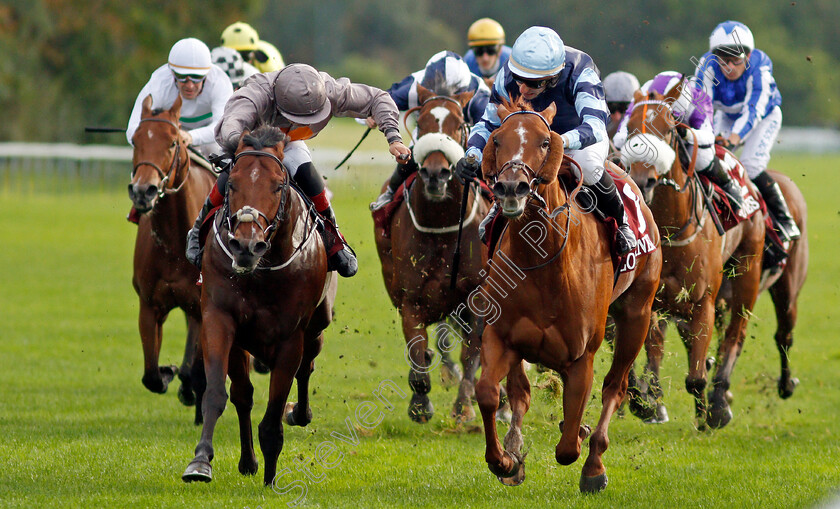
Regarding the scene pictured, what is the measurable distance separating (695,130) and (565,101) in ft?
6.14

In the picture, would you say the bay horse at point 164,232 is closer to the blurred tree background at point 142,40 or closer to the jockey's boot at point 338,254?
the jockey's boot at point 338,254

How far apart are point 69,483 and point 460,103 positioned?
3.68m

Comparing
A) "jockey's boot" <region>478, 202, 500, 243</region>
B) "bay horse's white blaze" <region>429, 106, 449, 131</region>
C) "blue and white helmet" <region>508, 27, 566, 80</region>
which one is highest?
"blue and white helmet" <region>508, 27, 566, 80</region>

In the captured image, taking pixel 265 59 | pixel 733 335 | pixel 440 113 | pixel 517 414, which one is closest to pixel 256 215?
pixel 517 414

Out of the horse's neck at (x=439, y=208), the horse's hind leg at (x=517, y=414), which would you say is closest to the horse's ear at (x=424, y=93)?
the horse's neck at (x=439, y=208)

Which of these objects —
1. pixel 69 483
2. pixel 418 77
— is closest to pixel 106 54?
pixel 418 77

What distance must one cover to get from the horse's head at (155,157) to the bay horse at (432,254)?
60.2 inches

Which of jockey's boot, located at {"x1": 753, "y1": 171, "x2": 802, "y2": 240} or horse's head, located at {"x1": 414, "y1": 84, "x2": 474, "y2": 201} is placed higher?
horse's head, located at {"x1": 414, "y1": 84, "x2": 474, "y2": 201}

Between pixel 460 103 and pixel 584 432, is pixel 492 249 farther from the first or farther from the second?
pixel 460 103

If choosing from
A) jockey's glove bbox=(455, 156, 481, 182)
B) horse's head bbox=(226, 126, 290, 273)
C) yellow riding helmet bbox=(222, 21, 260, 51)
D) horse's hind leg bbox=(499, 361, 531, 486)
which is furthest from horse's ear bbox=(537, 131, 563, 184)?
yellow riding helmet bbox=(222, 21, 260, 51)

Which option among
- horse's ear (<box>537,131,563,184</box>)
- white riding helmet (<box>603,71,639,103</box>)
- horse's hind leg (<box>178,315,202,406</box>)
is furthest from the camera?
white riding helmet (<box>603,71,639,103</box>)

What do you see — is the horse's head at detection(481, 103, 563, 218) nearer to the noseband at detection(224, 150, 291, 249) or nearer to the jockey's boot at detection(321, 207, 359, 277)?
the noseband at detection(224, 150, 291, 249)

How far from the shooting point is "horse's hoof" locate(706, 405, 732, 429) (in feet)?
26.0

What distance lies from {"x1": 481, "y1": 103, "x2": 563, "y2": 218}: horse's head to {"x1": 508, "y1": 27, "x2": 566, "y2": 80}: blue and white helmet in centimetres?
54
